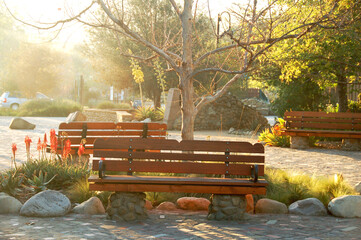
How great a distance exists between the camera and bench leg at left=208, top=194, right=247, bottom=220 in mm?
5824

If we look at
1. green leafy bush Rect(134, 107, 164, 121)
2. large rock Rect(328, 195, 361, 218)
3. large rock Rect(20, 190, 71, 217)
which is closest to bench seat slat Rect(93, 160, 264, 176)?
large rock Rect(20, 190, 71, 217)

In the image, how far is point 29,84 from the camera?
41.4 metres

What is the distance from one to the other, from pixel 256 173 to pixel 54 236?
8.08 ft

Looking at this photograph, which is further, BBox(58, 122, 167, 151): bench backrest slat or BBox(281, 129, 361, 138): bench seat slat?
BBox(281, 129, 361, 138): bench seat slat

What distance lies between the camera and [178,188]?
18.7ft

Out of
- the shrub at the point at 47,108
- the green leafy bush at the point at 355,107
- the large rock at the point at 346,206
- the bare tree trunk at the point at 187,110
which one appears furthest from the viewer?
the shrub at the point at 47,108

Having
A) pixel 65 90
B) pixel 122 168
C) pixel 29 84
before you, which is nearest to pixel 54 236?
pixel 122 168

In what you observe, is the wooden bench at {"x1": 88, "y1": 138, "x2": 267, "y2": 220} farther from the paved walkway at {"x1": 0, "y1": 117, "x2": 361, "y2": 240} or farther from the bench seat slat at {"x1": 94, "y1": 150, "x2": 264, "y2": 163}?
the paved walkway at {"x1": 0, "y1": 117, "x2": 361, "y2": 240}

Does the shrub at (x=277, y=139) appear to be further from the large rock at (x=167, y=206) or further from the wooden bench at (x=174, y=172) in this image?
the wooden bench at (x=174, y=172)

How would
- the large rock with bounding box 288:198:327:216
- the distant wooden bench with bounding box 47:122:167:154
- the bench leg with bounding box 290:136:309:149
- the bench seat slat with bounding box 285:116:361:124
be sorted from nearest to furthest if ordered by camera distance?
the large rock with bounding box 288:198:327:216 < the distant wooden bench with bounding box 47:122:167:154 < the bench seat slat with bounding box 285:116:361:124 < the bench leg with bounding box 290:136:309:149

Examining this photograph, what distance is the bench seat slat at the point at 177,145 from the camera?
5883mm

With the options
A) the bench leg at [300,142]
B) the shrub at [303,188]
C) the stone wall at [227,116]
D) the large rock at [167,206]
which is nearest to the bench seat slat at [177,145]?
the large rock at [167,206]

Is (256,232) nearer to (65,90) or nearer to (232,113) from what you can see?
(232,113)

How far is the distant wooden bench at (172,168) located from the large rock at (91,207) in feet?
1.81
